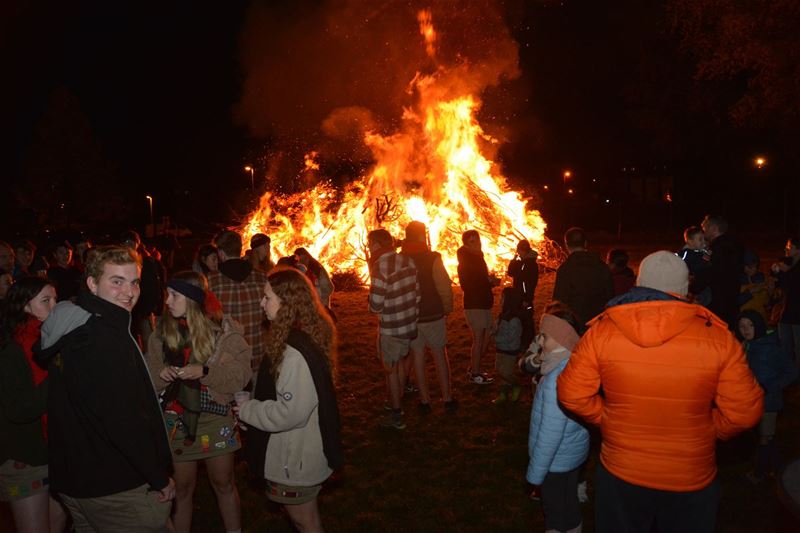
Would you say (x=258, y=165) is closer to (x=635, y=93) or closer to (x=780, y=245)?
(x=635, y=93)

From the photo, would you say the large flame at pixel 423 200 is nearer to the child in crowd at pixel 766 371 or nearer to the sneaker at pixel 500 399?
the sneaker at pixel 500 399

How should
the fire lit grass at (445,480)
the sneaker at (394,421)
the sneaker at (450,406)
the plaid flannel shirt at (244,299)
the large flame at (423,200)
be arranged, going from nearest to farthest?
the fire lit grass at (445,480) → the plaid flannel shirt at (244,299) → the sneaker at (394,421) → the sneaker at (450,406) → the large flame at (423,200)

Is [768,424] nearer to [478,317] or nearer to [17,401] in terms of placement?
[478,317]

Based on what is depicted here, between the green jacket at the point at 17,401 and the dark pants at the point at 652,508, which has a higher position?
the green jacket at the point at 17,401

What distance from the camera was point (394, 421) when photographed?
689 centimetres

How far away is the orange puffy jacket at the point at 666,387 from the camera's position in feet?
10.2

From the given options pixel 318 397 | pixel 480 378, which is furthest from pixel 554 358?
pixel 480 378

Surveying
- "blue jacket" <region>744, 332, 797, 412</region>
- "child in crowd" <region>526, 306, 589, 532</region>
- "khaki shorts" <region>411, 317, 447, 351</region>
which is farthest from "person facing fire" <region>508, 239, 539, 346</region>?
"child in crowd" <region>526, 306, 589, 532</region>

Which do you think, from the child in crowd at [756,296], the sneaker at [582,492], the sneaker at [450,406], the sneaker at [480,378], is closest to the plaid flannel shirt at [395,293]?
the sneaker at [450,406]

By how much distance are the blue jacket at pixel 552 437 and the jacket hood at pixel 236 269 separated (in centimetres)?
311

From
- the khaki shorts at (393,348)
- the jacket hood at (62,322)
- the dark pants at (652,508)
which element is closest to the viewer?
the jacket hood at (62,322)

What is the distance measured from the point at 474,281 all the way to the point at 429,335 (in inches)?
44.4

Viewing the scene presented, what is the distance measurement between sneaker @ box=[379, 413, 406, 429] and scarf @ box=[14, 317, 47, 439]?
3.75 m

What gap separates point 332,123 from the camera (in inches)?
767
